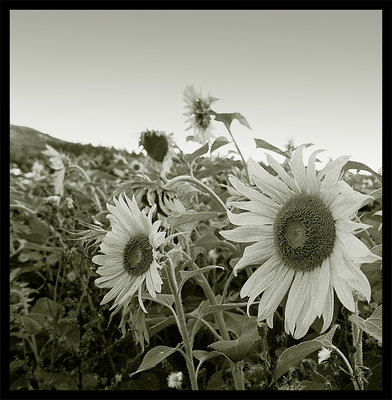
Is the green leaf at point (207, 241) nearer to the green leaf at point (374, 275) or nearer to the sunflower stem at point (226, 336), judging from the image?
the sunflower stem at point (226, 336)

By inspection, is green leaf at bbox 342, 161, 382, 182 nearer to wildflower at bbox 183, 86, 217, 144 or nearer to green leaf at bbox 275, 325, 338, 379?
green leaf at bbox 275, 325, 338, 379

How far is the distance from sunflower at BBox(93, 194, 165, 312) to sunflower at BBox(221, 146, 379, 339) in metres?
0.13

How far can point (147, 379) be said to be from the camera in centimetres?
118

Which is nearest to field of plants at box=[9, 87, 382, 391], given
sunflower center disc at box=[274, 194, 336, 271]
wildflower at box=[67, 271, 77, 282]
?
sunflower center disc at box=[274, 194, 336, 271]

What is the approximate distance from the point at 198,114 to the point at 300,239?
605 mm

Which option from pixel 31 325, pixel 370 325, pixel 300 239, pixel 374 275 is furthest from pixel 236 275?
pixel 31 325

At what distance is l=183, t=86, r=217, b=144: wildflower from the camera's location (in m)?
1.26

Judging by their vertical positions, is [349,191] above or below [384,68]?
below

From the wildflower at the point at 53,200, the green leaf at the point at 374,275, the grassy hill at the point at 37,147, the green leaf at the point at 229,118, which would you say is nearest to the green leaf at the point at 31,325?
the wildflower at the point at 53,200

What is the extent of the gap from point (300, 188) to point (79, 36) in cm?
76

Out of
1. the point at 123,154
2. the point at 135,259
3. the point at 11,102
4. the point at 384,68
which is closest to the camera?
the point at 135,259

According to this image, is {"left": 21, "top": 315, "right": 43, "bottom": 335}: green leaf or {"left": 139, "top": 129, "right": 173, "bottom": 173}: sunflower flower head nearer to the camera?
{"left": 139, "top": 129, "right": 173, "bottom": 173}: sunflower flower head
